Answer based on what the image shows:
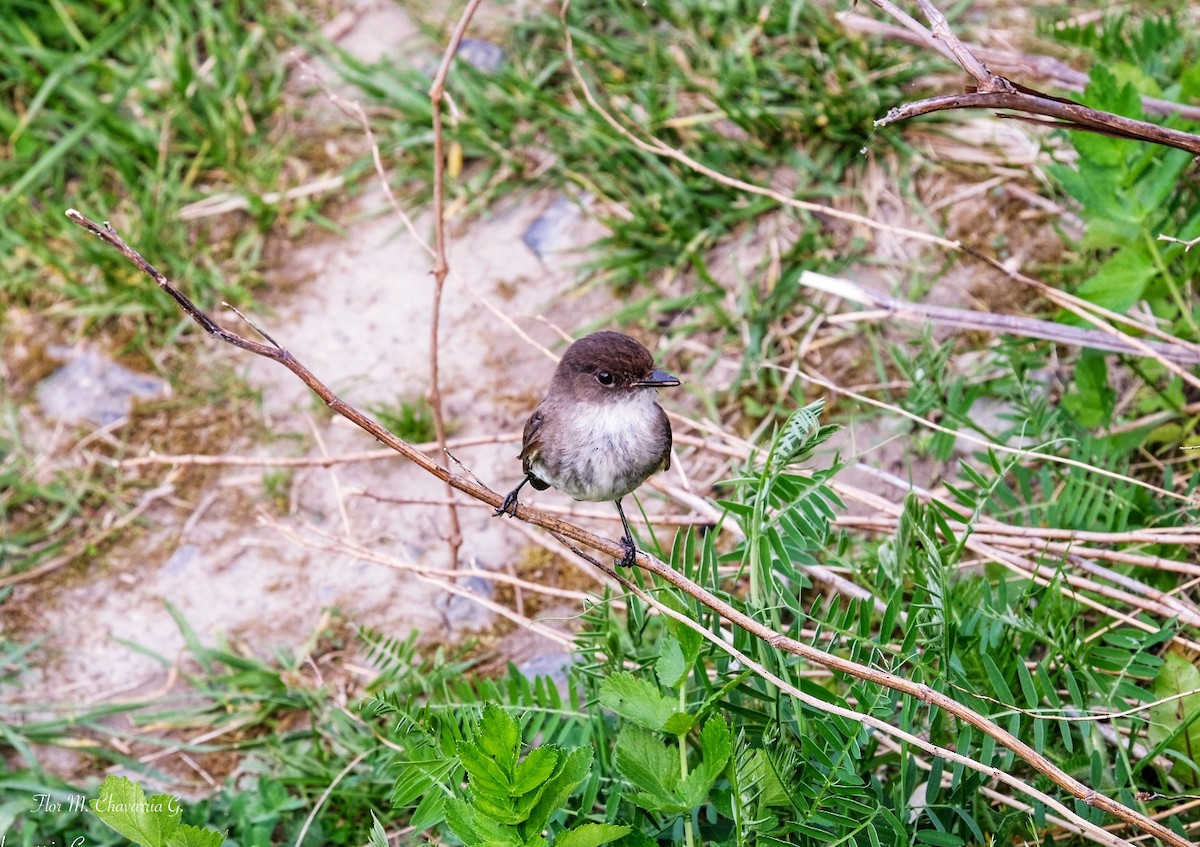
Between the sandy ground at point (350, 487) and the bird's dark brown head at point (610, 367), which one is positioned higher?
the bird's dark brown head at point (610, 367)

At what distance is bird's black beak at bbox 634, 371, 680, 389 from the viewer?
3457 millimetres

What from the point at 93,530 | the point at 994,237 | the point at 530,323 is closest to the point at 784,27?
the point at 994,237

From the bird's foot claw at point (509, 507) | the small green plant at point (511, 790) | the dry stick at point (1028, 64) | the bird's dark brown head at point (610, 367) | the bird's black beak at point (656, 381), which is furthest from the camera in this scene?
the dry stick at point (1028, 64)

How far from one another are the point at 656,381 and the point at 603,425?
198 millimetres

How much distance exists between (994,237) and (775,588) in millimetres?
2724

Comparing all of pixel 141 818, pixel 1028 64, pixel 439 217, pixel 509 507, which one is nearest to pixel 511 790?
pixel 141 818

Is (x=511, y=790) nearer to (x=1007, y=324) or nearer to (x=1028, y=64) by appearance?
(x=1007, y=324)

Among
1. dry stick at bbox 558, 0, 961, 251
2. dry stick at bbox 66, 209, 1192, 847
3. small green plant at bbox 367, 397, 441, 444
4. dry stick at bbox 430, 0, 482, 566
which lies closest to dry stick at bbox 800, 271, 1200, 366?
dry stick at bbox 558, 0, 961, 251

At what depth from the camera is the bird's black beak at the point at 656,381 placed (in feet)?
11.3

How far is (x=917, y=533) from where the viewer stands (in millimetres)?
2955

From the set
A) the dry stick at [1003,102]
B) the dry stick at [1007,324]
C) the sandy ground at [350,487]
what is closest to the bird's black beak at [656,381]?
the dry stick at [1007,324]

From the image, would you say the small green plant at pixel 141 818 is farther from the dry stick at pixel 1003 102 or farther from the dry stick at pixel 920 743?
the dry stick at pixel 1003 102

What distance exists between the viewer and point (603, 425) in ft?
11.6

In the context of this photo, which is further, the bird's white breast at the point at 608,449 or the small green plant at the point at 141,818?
A: the bird's white breast at the point at 608,449
